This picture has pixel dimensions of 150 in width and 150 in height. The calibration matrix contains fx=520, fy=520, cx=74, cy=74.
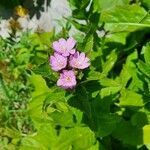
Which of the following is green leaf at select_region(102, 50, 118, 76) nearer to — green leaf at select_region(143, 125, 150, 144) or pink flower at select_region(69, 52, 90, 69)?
green leaf at select_region(143, 125, 150, 144)

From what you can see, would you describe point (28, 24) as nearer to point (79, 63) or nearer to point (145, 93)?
point (145, 93)

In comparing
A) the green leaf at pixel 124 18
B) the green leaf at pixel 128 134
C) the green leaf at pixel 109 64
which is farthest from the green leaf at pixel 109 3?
the green leaf at pixel 128 134

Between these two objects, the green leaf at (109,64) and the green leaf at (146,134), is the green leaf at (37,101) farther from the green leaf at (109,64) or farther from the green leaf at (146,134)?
the green leaf at (146,134)

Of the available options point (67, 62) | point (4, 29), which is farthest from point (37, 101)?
point (4, 29)

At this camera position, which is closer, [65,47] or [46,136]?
[65,47]

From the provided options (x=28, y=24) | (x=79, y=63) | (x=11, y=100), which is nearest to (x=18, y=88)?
(x=11, y=100)

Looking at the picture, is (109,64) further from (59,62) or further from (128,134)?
(59,62)
